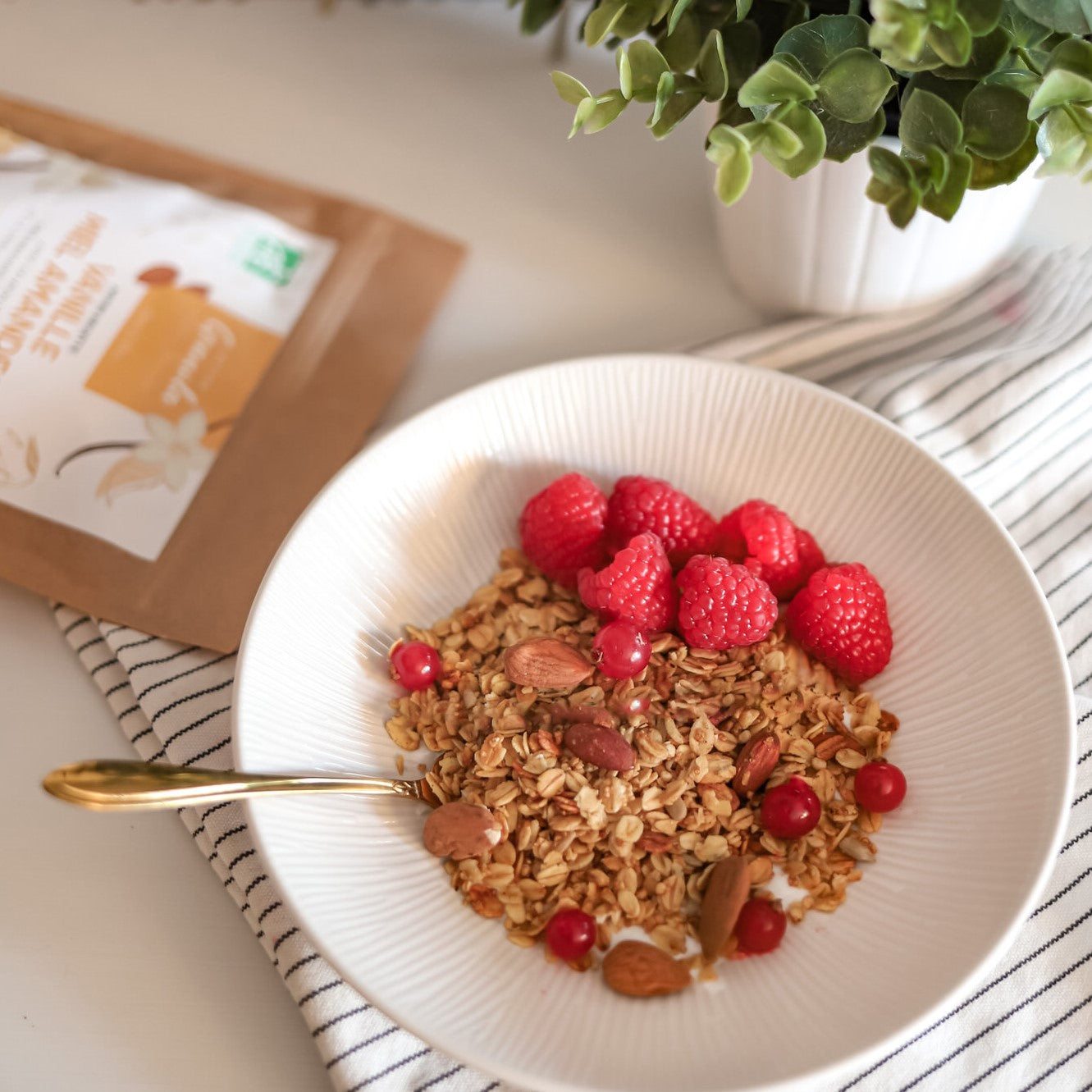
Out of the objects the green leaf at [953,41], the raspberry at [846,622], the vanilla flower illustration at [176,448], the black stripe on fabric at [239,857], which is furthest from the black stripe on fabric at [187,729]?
the green leaf at [953,41]

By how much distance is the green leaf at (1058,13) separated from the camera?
56cm

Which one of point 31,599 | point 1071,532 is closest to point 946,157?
point 1071,532

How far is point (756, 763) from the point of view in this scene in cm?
69

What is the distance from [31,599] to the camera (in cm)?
87

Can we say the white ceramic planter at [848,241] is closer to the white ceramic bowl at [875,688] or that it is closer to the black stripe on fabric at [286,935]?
the white ceramic bowl at [875,688]

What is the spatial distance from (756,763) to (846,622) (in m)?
0.12

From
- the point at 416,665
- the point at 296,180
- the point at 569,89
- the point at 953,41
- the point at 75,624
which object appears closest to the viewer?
the point at 953,41

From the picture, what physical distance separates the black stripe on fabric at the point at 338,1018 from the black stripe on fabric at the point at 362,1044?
0.05 feet

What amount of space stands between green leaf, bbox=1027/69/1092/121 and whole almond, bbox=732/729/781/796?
403 mm

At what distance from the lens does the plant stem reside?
87 cm

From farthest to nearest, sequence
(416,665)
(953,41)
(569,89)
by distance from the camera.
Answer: (416,665), (569,89), (953,41)

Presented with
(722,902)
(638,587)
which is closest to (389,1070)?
(722,902)

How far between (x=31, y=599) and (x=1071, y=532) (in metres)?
0.85

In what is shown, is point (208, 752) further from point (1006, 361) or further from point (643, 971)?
point (1006, 361)
